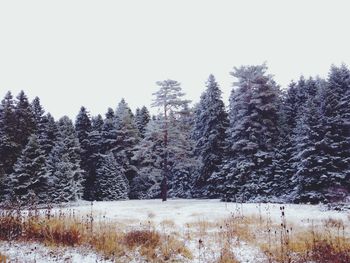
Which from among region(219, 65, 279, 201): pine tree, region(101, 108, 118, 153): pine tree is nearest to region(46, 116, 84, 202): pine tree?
region(101, 108, 118, 153): pine tree

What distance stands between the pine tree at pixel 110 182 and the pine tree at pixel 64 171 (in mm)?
3481

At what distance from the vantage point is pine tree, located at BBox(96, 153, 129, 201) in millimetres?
44156

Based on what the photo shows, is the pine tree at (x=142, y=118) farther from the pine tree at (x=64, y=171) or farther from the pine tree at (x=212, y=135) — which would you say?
the pine tree at (x=212, y=135)

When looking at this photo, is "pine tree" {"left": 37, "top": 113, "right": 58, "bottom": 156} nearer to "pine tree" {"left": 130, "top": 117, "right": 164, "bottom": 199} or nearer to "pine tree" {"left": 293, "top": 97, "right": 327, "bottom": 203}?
"pine tree" {"left": 130, "top": 117, "right": 164, "bottom": 199}

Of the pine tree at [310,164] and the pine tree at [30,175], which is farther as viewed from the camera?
the pine tree at [30,175]

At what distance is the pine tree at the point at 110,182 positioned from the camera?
44156 mm

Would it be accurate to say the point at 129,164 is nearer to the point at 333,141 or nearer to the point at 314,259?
the point at 333,141

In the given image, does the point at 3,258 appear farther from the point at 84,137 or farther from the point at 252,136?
the point at 84,137

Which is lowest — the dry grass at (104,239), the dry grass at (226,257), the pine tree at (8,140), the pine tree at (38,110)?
the dry grass at (226,257)

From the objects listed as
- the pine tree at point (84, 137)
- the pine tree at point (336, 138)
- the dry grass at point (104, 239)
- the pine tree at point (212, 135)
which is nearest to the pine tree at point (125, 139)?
the pine tree at point (84, 137)

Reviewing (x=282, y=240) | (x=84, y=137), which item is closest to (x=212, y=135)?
(x=84, y=137)

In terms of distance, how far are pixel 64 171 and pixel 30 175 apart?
158 inches

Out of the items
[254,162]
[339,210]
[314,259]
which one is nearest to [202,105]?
[254,162]

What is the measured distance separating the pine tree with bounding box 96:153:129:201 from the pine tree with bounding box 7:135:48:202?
11385 millimetres
